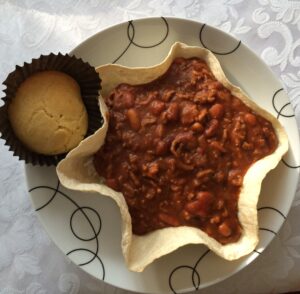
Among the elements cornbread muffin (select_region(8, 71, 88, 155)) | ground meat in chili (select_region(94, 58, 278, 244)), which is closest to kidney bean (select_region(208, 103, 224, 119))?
ground meat in chili (select_region(94, 58, 278, 244))

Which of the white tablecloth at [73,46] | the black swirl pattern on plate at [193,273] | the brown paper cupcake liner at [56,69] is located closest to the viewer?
the brown paper cupcake liner at [56,69]

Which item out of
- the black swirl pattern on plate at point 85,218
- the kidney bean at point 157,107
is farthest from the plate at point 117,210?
the kidney bean at point 157,107

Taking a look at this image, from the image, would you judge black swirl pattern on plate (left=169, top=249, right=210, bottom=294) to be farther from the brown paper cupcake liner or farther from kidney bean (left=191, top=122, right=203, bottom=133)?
the brown paper cupcake liner

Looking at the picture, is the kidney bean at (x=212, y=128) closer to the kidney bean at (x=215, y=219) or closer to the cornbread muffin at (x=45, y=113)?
the kidney bean at (x=215, y=219)

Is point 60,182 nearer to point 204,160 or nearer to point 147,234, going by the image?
point 147,234

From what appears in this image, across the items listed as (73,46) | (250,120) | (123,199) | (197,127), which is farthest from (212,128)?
(73,46)

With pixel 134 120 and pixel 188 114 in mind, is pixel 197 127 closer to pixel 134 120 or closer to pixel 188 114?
pixel 188 114
